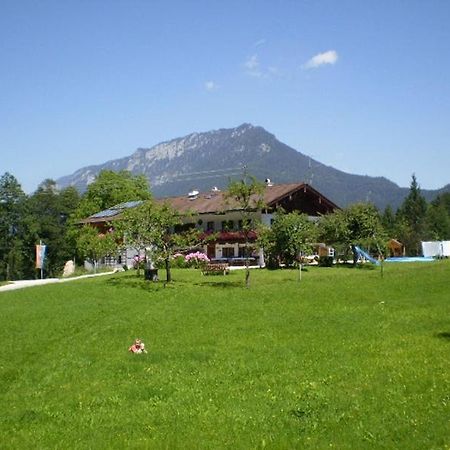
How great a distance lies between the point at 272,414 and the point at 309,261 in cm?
4075

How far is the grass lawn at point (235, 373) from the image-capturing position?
9.26 m

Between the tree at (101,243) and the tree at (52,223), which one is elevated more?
the tree at (52,223)

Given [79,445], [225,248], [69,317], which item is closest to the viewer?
[79,445]

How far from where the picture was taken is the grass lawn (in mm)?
9258

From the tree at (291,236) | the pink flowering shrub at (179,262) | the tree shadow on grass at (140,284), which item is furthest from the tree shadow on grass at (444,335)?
the pink flowering shrub at (179,262)

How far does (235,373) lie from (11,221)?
7143cm

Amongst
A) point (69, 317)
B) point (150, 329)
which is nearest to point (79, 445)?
point (150, 329)

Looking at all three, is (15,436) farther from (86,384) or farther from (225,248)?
(225,248)

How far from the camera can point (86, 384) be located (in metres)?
13.1

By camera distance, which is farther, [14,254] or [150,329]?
[14,254]

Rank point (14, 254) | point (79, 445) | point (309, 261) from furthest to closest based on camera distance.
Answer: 1. point (14, 254)
2. point (309, 261)
3. point (79, 445)

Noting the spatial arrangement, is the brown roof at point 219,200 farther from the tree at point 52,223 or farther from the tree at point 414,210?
the tree at point 414,210

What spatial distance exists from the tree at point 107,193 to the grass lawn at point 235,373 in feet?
180

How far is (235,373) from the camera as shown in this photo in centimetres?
1297
